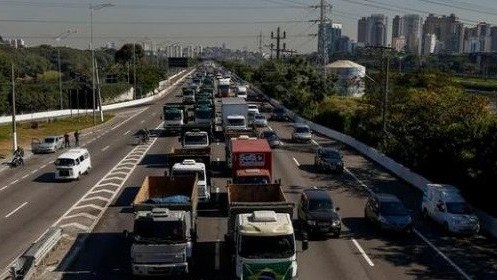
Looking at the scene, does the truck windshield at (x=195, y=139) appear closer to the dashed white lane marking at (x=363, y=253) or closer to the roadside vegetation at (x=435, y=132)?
the roadside vegetation at (x=435, y=132)

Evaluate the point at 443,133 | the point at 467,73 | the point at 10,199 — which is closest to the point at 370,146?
the point at 443,133

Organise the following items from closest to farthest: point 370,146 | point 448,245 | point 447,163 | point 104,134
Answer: point 448,245 → point 447,163 → point 370,146 → point 104,134

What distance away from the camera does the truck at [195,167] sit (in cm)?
3198

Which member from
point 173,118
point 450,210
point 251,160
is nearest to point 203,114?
point 173,118

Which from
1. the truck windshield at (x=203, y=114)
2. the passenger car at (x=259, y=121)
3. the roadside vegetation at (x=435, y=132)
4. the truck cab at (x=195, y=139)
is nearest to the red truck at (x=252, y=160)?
the truck cab at (x=195, y=139)

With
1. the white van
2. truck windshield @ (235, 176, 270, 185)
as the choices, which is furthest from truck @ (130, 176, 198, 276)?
the white van

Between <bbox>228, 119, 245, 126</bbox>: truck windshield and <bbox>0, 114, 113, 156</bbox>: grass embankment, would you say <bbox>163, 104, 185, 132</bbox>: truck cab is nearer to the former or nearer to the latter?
<bbox>228, 119, 245, 126</bbox>: truck windshield

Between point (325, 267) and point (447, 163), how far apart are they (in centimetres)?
1834

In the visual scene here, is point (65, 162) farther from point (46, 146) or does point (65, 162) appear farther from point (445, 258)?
point (445, 258)

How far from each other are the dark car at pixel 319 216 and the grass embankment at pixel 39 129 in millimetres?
35576

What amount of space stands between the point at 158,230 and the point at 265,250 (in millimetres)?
3984

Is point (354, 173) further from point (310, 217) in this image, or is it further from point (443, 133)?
point (310, 217)

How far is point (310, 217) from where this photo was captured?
2758 cm

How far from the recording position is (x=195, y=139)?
46156mm
